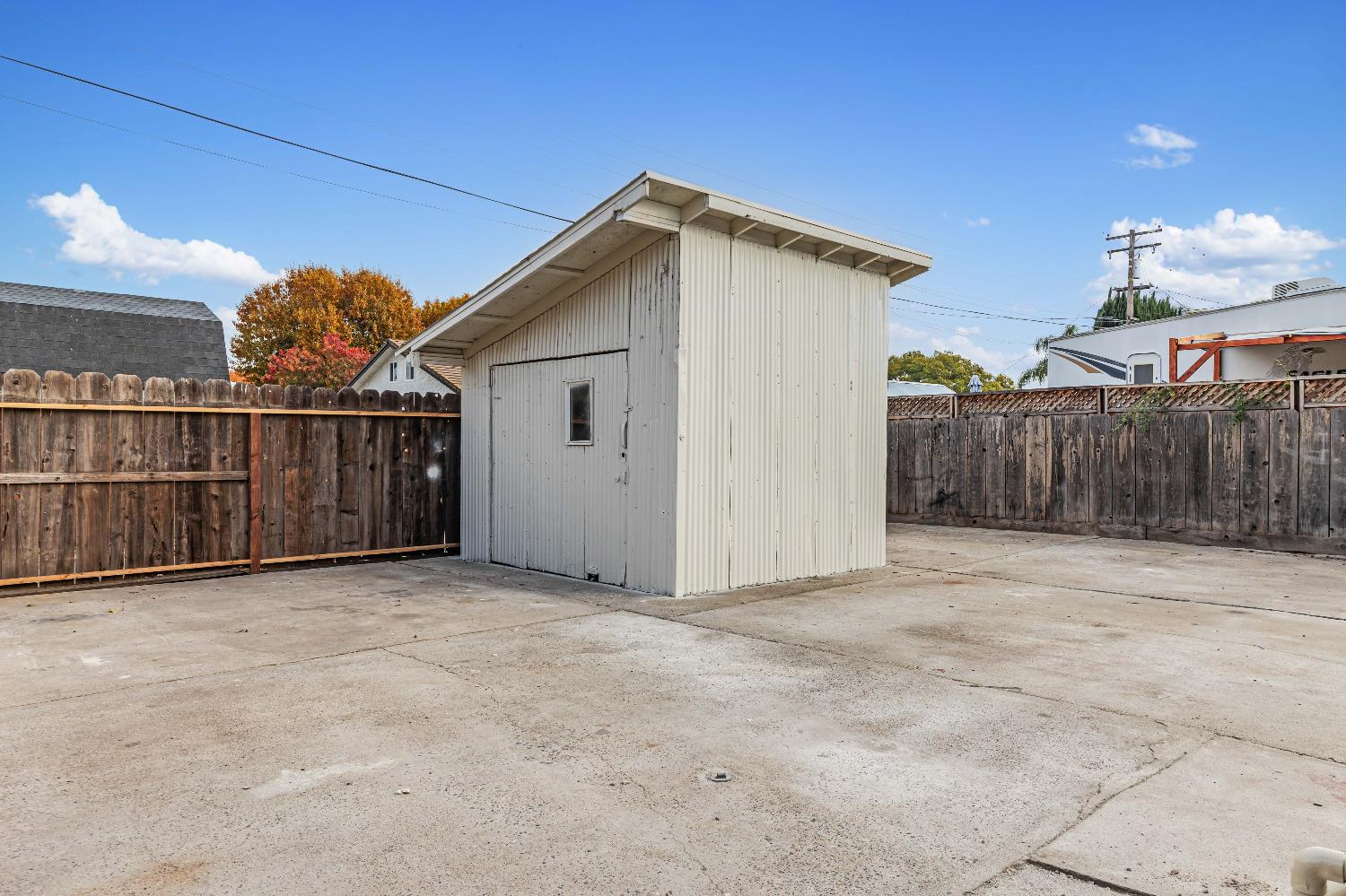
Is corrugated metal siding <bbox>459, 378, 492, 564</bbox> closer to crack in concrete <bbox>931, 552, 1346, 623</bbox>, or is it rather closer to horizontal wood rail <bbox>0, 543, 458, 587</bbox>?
horizontal wood rail <bbox>0, 543, 458, 587</bbox>

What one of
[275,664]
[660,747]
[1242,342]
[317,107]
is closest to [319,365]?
[317,107]

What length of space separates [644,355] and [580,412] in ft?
3.71

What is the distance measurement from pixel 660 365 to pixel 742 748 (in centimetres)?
410

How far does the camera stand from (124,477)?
743cm

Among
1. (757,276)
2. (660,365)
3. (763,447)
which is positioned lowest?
(763,447)

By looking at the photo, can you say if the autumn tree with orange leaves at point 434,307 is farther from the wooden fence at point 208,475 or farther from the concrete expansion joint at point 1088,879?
the concrete expansion joint at point 1088,879

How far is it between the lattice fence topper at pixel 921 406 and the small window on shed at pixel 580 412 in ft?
23.3

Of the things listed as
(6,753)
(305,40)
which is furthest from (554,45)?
(6,753)

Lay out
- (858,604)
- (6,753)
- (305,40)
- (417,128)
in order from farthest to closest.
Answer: (417,128) → (305,40) → (858,604) → (6,753)

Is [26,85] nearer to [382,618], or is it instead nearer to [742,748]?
[382,618]

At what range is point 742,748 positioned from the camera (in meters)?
3.33

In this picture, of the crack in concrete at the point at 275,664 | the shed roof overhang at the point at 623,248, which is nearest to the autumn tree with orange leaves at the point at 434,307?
the shed roof overhang at the point at 623,248

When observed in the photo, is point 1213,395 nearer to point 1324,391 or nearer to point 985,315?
point 1324,391

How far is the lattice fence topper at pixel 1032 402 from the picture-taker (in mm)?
11609
